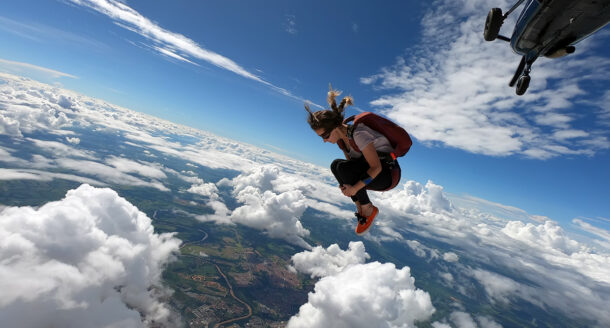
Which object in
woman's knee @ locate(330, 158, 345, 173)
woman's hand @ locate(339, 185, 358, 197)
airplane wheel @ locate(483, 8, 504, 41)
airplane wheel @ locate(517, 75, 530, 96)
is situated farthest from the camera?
airplane wheel @ locate(517, 75, 530, 96)

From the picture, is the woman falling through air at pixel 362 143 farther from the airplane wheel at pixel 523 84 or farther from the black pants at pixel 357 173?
the airplane wheel at pixel 523 84

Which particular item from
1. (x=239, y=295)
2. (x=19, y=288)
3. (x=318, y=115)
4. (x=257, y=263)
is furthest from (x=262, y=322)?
(x=318, y=115)

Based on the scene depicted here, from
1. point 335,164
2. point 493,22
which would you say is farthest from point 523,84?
point 335,164

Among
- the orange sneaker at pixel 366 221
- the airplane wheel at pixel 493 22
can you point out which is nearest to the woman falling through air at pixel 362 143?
the orange sneaker at pixel 366 221

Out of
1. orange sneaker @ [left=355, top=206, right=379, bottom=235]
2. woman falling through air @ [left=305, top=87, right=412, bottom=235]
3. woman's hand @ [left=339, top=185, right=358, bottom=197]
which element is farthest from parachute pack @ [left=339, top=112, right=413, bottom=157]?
orange sneaker @ [left=355, top=206, right=379, bottom=235]

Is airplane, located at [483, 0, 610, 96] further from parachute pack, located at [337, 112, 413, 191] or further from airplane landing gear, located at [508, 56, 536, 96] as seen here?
parachute pack, located at [337, 112, 413, 191]

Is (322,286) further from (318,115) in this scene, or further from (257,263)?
(318,115)

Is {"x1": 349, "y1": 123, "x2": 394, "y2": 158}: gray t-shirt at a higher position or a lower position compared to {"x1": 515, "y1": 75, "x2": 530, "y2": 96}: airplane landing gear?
lower

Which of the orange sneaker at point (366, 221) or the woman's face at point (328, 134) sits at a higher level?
the woman's face at point (328, 134)
